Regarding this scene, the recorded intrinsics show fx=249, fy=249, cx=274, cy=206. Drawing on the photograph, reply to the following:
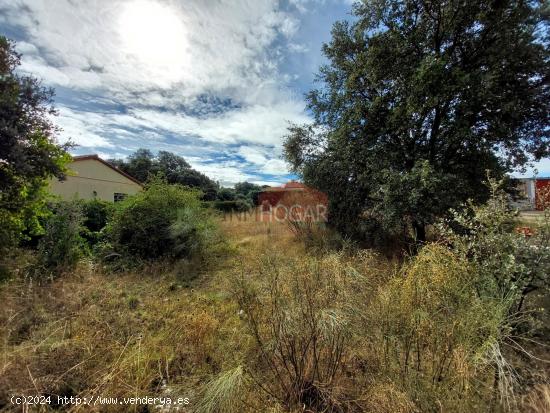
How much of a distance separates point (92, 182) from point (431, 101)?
20985mm

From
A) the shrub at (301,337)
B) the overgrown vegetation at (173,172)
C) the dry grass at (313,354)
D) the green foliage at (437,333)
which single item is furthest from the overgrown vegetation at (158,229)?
the overgrown vegetation at (173,172)

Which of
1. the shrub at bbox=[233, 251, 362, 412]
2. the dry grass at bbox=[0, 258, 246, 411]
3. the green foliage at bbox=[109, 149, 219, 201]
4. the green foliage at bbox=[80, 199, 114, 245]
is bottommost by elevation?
the dry grass at bbox=[0, 258, 246, 411]

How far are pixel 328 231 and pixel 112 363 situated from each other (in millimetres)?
7221

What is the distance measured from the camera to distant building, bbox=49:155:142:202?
16.0 m

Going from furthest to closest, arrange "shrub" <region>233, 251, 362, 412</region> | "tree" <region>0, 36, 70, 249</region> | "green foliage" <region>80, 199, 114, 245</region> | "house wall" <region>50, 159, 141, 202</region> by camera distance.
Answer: "house wall" <region>50, 159, 141, 202</region>, "green foliage" <region>80, 199, 114, 245</region>, "tree" <region>0, 36, 70, 249</region>, "shrub" <region>233, 251, 362, 412</region>

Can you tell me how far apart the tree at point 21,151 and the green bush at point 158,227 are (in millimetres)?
1984

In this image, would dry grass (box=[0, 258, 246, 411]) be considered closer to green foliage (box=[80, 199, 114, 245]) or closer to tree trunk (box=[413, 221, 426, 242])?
green foliage (box=[80, 199, 114, 245])

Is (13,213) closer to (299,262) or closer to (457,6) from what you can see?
(299,262)

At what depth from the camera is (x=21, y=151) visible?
12.2ft

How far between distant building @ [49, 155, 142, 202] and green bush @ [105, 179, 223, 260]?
9.31 metres

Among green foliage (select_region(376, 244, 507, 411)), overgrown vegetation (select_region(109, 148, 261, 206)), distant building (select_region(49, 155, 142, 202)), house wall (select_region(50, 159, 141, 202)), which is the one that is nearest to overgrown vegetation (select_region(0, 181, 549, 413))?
green foliage (select_region(376, 244, 507, 411))

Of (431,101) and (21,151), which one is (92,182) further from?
(431,101)

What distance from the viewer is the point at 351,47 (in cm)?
694

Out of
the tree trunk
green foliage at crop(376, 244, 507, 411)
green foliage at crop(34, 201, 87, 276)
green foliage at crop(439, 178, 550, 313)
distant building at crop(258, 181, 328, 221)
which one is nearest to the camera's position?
green foliage at crop(376, 244, 507, 411)
